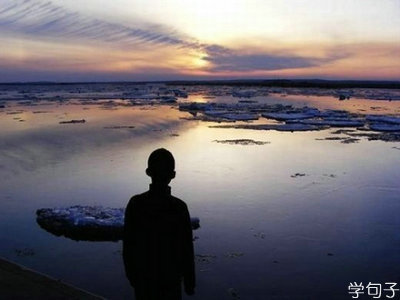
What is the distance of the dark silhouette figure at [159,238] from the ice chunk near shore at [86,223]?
160 inches

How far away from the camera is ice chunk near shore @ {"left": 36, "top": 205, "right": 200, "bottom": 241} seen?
23.0ft

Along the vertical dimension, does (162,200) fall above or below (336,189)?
above

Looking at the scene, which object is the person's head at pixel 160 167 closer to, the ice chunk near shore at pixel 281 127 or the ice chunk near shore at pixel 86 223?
the ice chunk near shore at pixel 86 223

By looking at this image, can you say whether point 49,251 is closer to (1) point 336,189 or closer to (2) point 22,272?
(2) point 22,272

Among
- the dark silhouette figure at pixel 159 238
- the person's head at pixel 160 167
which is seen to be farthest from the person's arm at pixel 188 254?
the person's head at pixel 160 167

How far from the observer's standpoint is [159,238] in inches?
115

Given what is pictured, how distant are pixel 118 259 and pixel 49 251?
0.98 meters

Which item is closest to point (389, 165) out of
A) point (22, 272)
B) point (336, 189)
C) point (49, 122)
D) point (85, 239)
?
point (336, 189)

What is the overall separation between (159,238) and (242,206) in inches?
215

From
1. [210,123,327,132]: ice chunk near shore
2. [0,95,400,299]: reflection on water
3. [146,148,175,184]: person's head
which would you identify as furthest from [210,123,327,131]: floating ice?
[146,148,175,184]: person's head

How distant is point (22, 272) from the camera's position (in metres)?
5.03

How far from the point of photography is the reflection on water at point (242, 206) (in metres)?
5.66

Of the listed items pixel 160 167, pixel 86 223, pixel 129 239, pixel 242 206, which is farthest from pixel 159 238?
pixel 242 206

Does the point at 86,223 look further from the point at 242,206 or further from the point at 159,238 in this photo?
the point at 159,238
